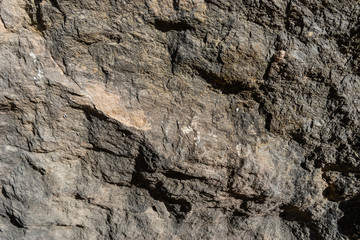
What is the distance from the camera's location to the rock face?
3.24 feet

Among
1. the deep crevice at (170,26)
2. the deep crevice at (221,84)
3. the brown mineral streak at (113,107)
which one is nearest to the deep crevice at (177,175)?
the brown mineral streak at (113,107)

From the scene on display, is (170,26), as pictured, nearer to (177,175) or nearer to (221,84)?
(221,84)

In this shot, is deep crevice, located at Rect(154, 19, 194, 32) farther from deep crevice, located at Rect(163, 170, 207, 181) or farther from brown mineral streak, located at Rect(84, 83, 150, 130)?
deep crevice, located at Rect(163, 170, 207, 181)

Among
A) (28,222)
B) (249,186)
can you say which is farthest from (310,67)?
(28,222)

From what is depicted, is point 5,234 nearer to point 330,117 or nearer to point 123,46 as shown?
point 123,46

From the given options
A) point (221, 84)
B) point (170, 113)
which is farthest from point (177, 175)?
point (221, 84)

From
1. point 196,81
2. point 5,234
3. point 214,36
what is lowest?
point 5,234

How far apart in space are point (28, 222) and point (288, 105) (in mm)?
866

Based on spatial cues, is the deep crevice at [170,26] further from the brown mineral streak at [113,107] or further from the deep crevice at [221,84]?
the brown mineral streak at [113,107]

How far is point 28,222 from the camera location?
110 cm

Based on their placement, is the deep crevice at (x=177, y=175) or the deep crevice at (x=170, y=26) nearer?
the deep crevice at (x=170, y=26)

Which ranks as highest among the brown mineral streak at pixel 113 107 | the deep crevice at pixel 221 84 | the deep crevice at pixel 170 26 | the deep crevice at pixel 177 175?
the deep crevice at pixel 170 26

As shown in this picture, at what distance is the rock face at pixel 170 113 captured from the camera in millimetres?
986

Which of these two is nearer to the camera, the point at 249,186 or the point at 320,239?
the point at 249,186
